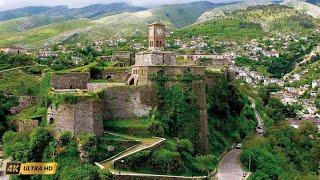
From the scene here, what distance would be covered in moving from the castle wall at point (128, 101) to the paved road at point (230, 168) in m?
6.96

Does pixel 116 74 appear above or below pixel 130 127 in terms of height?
above

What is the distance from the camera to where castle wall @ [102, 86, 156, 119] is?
3853cm

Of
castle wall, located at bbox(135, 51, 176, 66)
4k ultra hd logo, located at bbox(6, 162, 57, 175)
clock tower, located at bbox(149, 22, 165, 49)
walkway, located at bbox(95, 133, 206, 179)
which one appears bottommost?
4k ultra hd logo, located at bbox(6, 162, 57, 175)

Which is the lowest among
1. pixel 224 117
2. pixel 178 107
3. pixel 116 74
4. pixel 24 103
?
pixel 224 117

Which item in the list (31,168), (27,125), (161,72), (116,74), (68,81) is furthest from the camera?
(116,74)

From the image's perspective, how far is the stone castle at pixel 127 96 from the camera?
33719 millimetres

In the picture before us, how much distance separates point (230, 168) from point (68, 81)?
14.6m

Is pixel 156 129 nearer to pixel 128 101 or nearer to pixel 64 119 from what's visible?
pixel 128 101

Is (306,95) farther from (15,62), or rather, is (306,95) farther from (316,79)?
(15,62)

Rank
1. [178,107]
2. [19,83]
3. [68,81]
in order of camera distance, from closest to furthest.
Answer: [178,107] → [68,81] → [19,83]

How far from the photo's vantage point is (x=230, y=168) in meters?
40.4

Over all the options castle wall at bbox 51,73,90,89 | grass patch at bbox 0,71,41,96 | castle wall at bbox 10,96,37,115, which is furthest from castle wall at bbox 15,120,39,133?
grass patch at bbox 0,71,41,96

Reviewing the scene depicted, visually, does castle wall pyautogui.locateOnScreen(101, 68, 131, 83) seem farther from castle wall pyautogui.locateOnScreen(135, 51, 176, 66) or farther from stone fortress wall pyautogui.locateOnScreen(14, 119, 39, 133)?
stone fortress wall pyautogui.locateOnScreen(14, 119, 39, 133)

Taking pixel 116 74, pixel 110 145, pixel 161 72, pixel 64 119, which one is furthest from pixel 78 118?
pixel 116 74
